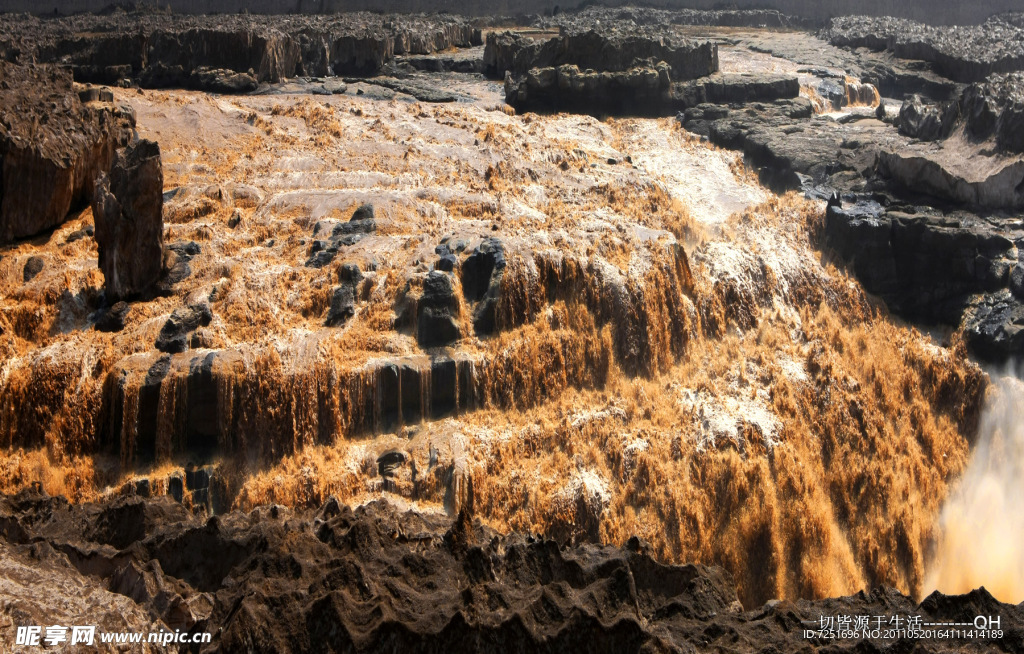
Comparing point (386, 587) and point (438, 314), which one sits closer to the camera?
point (386, 587)

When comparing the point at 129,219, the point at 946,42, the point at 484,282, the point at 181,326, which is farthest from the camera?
the point at 946,42

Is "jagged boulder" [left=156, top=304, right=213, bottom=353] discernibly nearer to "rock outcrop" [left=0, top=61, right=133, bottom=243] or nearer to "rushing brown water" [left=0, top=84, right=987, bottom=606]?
"rushing brown water" [left=0, top=84, right=987, bottom=606]

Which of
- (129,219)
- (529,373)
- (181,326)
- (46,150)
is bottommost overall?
(529,373)

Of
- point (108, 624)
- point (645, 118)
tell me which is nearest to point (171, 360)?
point (108, 624)

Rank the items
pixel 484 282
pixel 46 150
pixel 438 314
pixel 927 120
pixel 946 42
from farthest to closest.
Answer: pixel 946 42, pixel 927 120, pixel 46 150, pixel 484 282, pixel 438 314

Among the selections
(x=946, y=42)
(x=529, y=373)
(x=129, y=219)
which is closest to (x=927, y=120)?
(x=946, y=42)

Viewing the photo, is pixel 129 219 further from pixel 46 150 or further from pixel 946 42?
pixel 946 42
